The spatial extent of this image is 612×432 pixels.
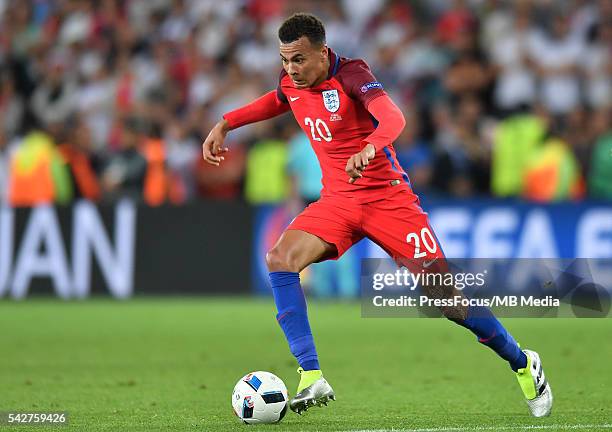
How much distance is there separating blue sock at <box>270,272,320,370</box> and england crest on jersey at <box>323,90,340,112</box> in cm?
99

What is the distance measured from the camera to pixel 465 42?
17.5 meters

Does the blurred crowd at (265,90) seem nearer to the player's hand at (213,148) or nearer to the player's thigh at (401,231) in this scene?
the player's hand at (213,148)

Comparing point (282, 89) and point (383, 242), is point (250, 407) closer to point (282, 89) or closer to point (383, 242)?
point (383, 242)

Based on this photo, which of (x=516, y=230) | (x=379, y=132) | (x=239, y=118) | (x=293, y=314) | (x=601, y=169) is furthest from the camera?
(x=601, y=169)

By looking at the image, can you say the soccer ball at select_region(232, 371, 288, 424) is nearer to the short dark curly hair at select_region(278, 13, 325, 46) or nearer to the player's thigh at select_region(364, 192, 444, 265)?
the player's thigh at select_region(364, 192, 444, 265)

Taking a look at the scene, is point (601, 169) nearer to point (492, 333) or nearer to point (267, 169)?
point (267, 169)

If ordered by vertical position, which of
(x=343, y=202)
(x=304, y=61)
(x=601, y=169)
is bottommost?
(x=601, y=169)

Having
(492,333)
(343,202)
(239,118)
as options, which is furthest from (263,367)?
(492,333)

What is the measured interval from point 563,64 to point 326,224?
416 inches

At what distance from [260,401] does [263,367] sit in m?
2.94

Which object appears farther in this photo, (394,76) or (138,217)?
(394,76)

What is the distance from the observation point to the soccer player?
22.8ft

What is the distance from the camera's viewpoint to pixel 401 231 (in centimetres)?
717

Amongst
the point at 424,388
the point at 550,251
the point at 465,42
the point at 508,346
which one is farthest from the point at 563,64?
the point at 508,346
